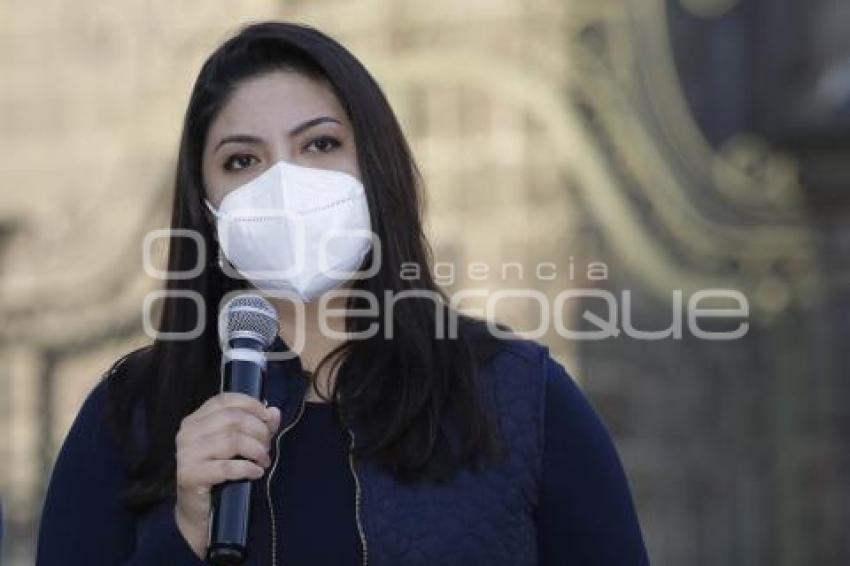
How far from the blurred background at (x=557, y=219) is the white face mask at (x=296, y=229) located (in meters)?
4.82

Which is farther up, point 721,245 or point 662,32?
point 662,32

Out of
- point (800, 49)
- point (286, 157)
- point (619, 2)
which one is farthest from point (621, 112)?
point (286, 157)

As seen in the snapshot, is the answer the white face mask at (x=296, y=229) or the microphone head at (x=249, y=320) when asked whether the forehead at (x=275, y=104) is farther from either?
the microphone head at (x=249, y=320)

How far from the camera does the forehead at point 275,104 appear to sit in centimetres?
209

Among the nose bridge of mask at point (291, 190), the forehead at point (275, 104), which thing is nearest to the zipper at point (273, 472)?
the nose bridge of mask at point (291, 190)

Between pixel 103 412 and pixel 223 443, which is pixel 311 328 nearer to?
pixel 103 412

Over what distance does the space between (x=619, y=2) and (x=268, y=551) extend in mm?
5717

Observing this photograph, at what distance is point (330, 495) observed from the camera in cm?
199

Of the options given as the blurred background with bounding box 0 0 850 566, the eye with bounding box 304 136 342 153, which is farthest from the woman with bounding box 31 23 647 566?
the blurred background with bounding box 0 0 850 566

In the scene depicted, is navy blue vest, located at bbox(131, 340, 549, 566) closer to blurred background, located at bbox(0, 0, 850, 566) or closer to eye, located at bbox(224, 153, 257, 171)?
eye, located at bbox(224, 153, 257, 171)

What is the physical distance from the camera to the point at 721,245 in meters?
7.43

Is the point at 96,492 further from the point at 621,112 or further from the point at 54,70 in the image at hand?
the point at 54,70

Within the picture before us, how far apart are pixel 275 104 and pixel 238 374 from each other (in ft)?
1.30

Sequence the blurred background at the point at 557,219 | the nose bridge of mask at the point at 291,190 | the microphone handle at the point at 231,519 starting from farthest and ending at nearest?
the blurred background at the point at 557,219
the nose bridge of mask at the point at 291,190
the microphone handle at the point at 231,519
